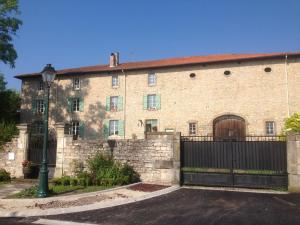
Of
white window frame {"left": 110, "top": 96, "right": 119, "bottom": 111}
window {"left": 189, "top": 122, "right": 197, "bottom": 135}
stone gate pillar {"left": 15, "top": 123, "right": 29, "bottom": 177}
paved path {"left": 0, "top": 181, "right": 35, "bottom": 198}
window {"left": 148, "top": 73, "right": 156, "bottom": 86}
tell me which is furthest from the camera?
white window frame {"left": 110, "top": 96, "right": 119, "bottom": 111}

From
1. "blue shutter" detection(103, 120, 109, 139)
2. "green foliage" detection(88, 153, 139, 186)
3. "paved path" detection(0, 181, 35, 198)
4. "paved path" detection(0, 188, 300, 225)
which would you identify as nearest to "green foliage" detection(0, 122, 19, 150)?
"paved path" detection(0, 181, 35, 198)

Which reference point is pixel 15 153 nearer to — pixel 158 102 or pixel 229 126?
pixel 158 102

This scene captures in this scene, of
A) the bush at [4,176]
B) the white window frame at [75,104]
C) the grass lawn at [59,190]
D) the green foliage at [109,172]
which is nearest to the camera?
the grass lawn at [59,190]

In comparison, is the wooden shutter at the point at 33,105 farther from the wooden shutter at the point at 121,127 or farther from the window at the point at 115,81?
the wooden shutter at the point at 121,127

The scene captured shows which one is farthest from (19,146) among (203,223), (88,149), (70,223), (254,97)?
(254,97)

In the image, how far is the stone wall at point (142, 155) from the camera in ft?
36.6

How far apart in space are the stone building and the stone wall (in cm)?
1310

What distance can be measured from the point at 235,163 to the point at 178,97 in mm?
14700

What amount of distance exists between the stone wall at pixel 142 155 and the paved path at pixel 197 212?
2.28m

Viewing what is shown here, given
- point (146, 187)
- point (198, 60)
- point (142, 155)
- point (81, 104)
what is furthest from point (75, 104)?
point (146, 187)

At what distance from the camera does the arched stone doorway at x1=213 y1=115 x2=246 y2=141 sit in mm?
23203

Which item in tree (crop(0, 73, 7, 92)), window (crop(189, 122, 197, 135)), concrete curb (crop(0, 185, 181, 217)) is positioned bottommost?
concrete curb (crop(0, 185, 181, 217))

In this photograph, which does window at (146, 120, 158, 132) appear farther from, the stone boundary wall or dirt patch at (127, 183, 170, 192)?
dirt patch at (127, 183, 170, 192)

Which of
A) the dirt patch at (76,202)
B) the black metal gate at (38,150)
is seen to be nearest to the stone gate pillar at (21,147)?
the black metal gate at (38,150)
